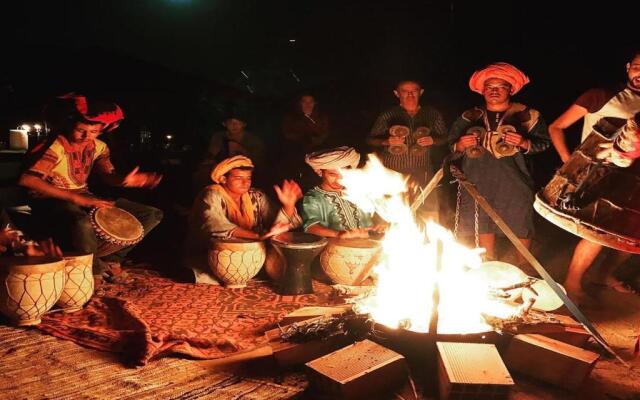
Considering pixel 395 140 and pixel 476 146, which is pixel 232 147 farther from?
pixel 476 146

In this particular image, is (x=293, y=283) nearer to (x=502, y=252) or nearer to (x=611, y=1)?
(x=502, y=252)

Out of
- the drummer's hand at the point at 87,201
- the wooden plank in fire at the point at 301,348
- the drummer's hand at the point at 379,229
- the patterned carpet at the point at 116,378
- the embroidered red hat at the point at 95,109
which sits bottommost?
the patterned carpet at the point at 116,378

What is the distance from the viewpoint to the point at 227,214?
5.91 metres

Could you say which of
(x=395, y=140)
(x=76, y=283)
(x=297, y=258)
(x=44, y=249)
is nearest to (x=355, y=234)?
(x=297, y=258)

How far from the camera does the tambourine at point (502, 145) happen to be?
17.6 ft

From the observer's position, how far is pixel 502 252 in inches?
263

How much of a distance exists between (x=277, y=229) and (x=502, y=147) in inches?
114

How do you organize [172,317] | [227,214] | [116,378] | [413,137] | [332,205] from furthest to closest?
[413,137] → [227,214] → [332,205] → [172,317] → [116,378]

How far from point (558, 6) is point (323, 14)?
492cm

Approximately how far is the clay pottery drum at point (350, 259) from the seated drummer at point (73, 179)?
251 cm

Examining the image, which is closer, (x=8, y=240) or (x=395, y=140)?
(x=8, y=240)

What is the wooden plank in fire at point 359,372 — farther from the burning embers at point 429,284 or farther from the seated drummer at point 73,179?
the seated drummer at point 73,179

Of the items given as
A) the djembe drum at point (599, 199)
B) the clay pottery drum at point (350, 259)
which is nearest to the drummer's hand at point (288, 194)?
the clay pottery drum at point (350, 259)

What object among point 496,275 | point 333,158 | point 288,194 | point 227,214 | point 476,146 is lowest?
point 496,275
